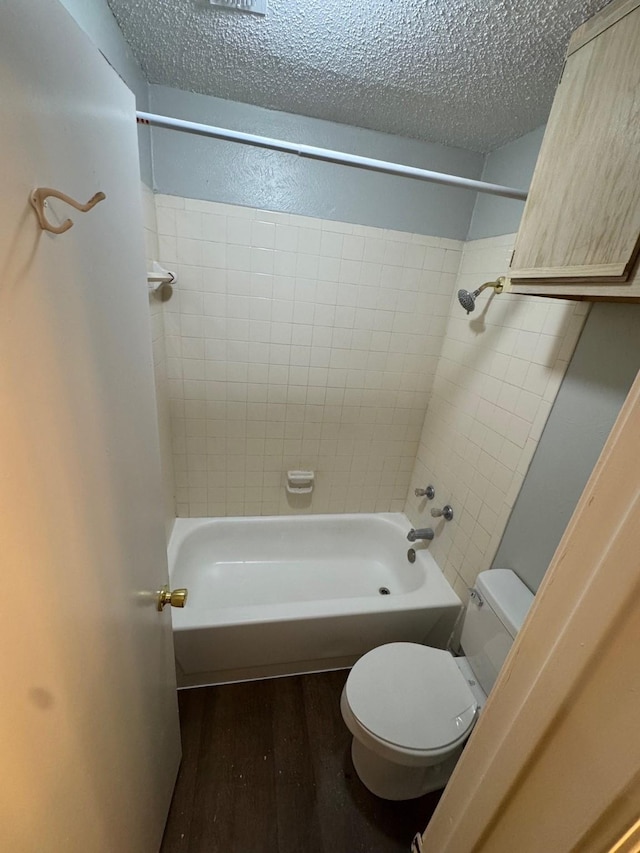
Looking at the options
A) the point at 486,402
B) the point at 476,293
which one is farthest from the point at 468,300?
the point at 486,402

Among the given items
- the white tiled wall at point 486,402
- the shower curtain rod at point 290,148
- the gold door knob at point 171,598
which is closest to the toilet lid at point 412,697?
the white tiled wall at point 486,402

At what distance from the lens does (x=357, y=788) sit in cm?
121

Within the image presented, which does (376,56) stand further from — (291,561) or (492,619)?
(291,561)

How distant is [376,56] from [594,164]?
75 cm

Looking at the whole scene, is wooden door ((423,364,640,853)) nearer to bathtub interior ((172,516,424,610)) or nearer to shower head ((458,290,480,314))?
shower head ((458,290,480,314))

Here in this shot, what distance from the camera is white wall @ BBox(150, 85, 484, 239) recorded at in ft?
4.43

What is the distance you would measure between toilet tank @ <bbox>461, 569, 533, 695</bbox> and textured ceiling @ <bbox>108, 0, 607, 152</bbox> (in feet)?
5.32

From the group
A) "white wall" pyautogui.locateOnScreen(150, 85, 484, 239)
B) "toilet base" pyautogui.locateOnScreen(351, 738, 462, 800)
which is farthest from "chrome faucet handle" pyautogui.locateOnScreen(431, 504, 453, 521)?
"white wall" pyautogui.locateOnScreen(150, 85, 484, 239)

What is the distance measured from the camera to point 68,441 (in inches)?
16.5

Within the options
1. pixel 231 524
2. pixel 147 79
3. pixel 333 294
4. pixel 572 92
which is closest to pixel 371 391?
pixel 333 294

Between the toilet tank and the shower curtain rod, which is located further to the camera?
the toilet tank

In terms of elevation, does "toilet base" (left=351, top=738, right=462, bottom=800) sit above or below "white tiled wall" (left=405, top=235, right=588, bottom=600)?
below

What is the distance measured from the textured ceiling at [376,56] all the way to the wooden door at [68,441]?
756mm

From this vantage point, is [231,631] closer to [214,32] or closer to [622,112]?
[622,112]
